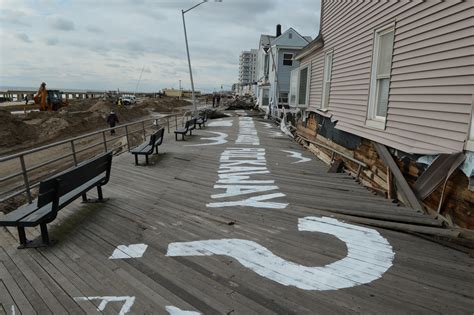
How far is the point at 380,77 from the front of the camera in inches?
272

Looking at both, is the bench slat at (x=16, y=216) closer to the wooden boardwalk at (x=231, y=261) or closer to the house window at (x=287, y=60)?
the wooden boardwalk at (x=231, y=261)

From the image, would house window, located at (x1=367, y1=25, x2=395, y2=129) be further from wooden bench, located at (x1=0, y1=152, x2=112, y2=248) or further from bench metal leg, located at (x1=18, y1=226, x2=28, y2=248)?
bench metal leg, located at (x1=18, y1=226, x2=28, y2=248)

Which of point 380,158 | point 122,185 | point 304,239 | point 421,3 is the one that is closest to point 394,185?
point 380,158

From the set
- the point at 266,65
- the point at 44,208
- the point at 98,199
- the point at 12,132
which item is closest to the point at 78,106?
the point at 12,132

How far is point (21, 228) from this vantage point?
3920 millimetres

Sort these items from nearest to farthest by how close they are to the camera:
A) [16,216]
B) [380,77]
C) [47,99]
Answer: [16,216], [380,77], [47,99]

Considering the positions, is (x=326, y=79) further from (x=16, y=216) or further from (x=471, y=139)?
(x=16, y=216)

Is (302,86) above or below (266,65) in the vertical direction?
below

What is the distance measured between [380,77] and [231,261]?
5.26m

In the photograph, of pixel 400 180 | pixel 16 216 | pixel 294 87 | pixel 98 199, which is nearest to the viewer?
pixel 16 216

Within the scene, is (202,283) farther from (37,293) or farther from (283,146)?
(283,146)

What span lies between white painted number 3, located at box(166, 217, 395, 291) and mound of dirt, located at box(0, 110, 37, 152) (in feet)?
77.0

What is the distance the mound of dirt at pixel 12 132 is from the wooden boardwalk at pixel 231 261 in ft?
71.2

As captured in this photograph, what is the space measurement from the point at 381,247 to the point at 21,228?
14.1 ft
